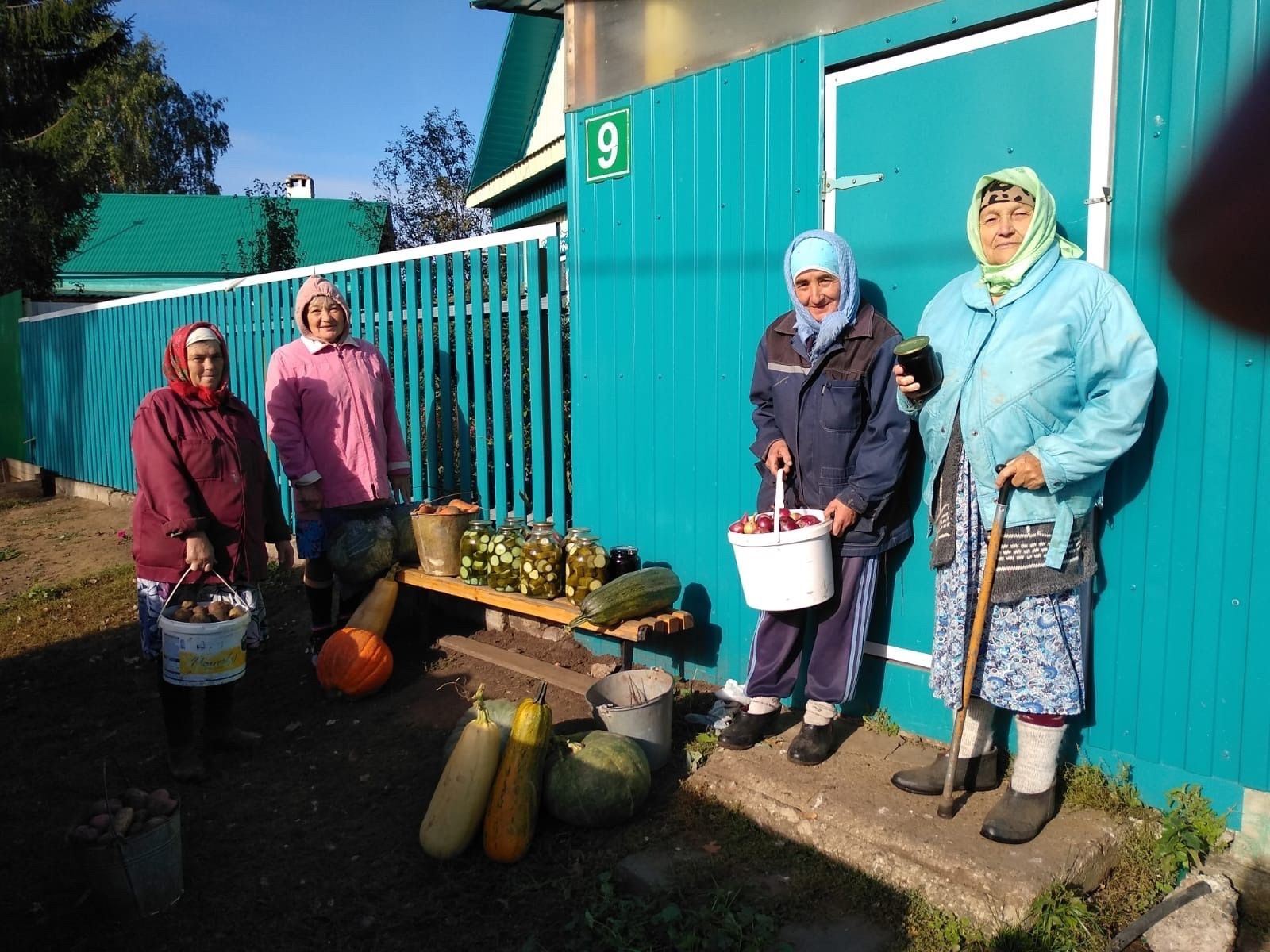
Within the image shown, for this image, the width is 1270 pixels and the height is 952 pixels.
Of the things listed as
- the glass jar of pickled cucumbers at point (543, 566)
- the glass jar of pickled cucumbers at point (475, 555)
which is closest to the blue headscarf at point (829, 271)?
the glass jar of pickled cucumbers at point (543, 566)

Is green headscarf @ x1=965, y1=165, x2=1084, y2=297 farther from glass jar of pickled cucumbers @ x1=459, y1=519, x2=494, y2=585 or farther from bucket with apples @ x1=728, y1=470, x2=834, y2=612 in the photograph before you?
glass jar of pickled cucumbers @ x1=459, y1=519, x2=494, y2=585

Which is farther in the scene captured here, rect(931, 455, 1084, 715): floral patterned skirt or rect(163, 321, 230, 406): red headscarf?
rect(163, 321, 230, 406): red headscarf

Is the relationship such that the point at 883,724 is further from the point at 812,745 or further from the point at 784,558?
the point at 784,558

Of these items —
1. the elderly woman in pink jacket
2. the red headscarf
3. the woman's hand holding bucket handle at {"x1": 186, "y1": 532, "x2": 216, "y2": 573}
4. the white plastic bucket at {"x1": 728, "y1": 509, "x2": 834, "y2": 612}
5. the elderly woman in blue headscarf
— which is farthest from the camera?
the elderly woman in pink jacket

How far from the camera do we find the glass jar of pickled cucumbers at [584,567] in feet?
14.9

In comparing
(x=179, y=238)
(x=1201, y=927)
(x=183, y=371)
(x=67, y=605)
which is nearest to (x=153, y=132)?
(x=179, y=238)

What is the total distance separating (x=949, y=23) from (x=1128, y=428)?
5.51 ft

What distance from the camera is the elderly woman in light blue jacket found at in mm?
2766

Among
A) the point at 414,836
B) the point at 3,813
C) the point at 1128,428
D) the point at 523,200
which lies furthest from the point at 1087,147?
the point at 523,200

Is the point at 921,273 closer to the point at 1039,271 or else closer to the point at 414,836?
the point at 1039,271

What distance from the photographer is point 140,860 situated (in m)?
2.96

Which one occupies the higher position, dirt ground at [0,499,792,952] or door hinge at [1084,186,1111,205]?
door hinge at [1084,186,1111,205]

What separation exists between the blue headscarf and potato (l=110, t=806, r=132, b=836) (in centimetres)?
287

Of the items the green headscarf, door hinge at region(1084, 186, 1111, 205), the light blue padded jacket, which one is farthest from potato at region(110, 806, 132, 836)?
door hinge at region(1084, 186, 1111, 205)
